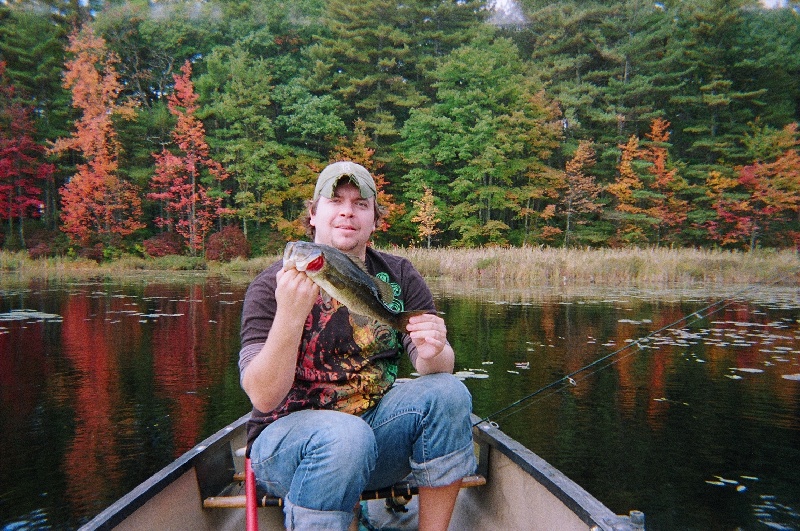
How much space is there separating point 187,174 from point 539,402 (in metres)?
26.9

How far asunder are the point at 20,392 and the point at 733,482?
20.1ft

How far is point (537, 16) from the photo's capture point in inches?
1209

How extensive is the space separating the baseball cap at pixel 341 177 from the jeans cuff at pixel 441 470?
3.29 ft

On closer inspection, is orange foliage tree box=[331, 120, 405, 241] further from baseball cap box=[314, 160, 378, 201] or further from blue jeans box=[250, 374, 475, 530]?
blue jeans box=[250, 374, 475, 530]

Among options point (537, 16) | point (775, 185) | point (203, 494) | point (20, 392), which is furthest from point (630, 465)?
point (537, 16)

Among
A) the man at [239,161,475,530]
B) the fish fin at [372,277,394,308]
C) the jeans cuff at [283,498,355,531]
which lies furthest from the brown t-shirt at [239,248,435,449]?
the jeans cuff at [283,498,355,531]

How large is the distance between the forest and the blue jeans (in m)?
24.4

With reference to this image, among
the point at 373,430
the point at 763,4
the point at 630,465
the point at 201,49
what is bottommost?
the point at 630,465

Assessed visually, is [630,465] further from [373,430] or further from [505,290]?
[505,290]

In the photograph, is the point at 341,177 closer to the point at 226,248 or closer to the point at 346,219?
the point at 346,219

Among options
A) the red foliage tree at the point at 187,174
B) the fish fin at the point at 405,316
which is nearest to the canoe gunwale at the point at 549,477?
the fish fin at the point at 405,316

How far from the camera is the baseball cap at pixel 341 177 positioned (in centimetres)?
212

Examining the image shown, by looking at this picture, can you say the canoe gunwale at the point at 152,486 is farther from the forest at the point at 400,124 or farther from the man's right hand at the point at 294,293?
the forest at the point at 400,124

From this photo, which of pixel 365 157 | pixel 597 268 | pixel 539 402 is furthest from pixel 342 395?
pixel 365 157
